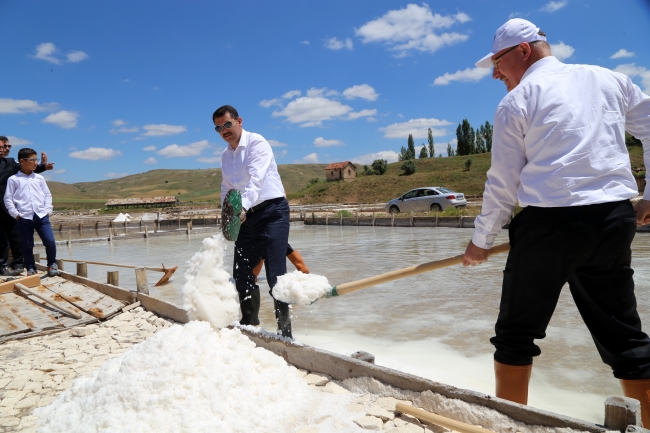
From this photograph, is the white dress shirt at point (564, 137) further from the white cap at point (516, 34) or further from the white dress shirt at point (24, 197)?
the white dress shirt at point (24, 197)

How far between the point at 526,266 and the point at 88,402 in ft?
7.04

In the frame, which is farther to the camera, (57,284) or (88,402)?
(57,284)

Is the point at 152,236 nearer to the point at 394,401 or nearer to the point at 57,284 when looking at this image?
the point at 57,284

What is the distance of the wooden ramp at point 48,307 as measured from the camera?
439 centimetres

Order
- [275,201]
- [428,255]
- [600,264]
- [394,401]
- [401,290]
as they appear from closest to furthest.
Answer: [600,264], [394,401], [275,201], [401,290], [428,255]

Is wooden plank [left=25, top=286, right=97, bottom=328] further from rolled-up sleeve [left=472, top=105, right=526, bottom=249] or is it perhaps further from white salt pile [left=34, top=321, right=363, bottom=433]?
rolled-up sleeve [left=472, top=105, right=526, bottom=249]

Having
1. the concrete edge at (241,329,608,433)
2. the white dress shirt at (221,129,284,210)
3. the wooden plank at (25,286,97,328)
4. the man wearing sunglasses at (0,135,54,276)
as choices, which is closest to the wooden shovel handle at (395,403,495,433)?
the concrete edge at (241,329,608,433)

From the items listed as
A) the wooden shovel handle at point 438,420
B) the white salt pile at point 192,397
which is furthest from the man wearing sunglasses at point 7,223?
the wooden shovel handle at point 438,420

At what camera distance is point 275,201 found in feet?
11.9

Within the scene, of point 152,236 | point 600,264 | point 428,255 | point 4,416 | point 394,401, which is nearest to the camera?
point 600,264

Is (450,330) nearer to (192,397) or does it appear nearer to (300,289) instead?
(300,289)

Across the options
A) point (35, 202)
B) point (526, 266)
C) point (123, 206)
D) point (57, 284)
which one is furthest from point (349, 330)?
point (123, 206)

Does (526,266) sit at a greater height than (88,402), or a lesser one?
greater

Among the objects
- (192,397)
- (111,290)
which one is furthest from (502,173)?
(111,290)
